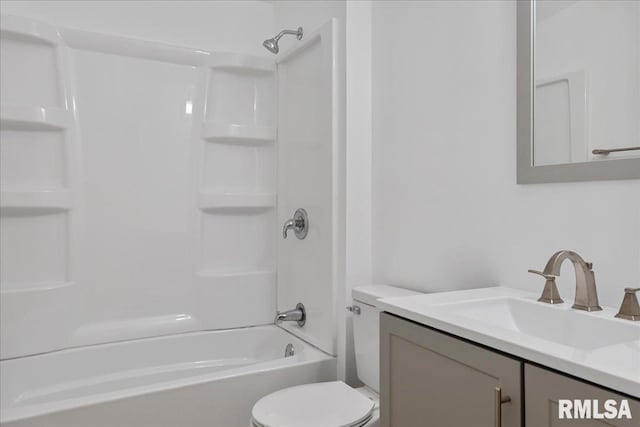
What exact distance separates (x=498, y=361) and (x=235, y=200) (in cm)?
185

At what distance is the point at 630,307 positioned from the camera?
97 cm

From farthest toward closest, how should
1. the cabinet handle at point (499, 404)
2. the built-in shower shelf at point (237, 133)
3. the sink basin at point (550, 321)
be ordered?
1. the built-in shower shelf at point (237, 133)
2. the sink basin at point (550, 321)
3. the cabinet handle at point (499, 404)

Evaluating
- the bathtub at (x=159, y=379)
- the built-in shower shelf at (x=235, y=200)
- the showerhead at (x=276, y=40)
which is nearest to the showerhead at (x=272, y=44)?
the showerhead at (x=276, y=40)

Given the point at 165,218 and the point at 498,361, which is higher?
the point at 165,218

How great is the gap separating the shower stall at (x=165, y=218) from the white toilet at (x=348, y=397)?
0.22m

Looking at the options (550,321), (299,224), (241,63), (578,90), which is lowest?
(550,321)

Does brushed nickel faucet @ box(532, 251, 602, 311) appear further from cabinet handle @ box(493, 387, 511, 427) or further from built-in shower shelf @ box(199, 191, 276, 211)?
built-in shower shelf @ box(199, 191, 276, 211)

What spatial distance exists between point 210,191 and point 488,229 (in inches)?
60.6

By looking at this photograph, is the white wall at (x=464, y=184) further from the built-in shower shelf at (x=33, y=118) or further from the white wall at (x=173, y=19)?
the built-in shower shelf at (x=33, y=118)

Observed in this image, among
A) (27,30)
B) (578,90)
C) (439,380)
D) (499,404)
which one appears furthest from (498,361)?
(27,30)

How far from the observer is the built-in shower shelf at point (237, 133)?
8.00 ft

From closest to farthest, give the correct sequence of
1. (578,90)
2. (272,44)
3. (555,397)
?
(555,397) < (578,90) < (272,44)

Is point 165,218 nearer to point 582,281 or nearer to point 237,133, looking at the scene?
point 237,133

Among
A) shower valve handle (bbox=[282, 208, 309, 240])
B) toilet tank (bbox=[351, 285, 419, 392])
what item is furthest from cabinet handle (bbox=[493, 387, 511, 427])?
shower valve handle (bbox=[282, 208, 309, 240])
